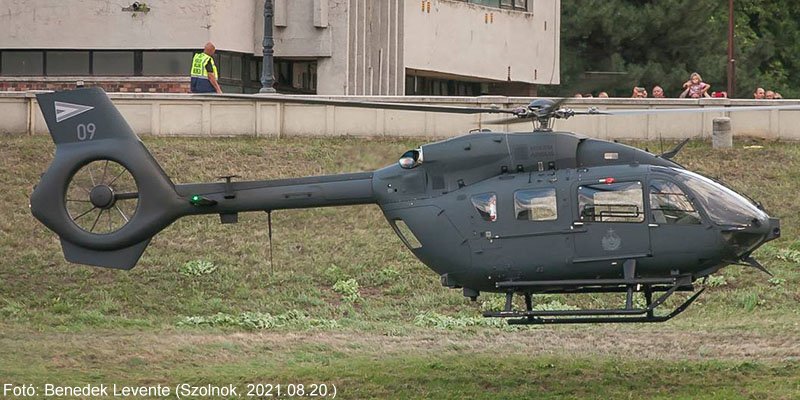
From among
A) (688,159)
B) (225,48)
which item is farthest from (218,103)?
(688,159)

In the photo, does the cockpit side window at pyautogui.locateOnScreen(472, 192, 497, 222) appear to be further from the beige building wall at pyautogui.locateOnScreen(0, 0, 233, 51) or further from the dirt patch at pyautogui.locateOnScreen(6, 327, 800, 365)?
the beige building wall at pyautogui.locateOnScreen(0, 0, 233, 51)

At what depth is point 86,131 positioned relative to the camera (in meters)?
24.0

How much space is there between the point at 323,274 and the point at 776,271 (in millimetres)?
7506

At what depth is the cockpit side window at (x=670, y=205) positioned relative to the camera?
2150cm

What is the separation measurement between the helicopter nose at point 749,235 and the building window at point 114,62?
23760mm

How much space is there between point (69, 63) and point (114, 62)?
113 centimetres

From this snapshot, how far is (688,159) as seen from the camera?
3562cm

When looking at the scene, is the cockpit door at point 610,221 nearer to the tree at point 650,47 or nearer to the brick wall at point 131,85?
the brick wall at point 131,85

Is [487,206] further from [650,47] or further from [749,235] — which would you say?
[650,47]

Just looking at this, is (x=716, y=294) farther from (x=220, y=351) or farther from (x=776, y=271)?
(x=220, y=351)

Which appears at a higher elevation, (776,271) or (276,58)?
(276,58)

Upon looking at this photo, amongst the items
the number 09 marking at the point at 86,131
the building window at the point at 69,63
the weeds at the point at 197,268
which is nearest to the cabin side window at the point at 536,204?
the number 09 marking at the point at 86,131

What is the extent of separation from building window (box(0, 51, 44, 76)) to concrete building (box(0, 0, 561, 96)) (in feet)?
0.08

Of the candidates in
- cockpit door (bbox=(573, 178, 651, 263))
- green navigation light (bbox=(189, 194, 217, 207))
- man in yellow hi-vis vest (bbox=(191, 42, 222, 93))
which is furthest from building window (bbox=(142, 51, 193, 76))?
cockpit door (bbox=(573, 178, 651, 263))
